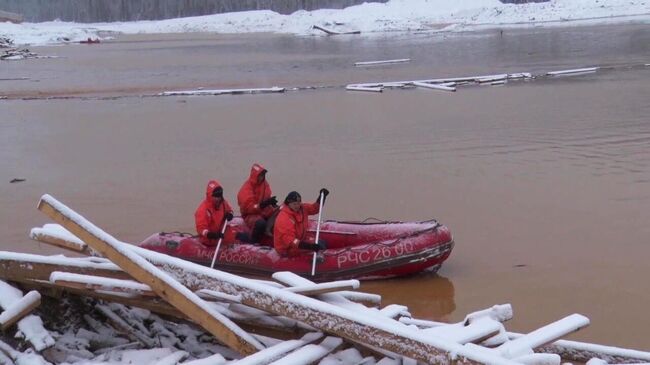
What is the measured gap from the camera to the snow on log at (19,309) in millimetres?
4766

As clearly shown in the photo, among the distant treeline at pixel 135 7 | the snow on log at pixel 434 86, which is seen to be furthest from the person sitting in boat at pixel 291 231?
the distant treeline at pixel 135 7

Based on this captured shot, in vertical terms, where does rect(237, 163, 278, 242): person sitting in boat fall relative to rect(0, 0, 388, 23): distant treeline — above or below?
below

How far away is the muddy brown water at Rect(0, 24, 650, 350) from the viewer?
321 inches

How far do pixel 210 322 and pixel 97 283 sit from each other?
2.61 ft

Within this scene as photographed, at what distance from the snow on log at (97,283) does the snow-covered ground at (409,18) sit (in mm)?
50155

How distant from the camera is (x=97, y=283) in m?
4.92

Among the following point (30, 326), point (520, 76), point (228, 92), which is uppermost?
point (30, 326)

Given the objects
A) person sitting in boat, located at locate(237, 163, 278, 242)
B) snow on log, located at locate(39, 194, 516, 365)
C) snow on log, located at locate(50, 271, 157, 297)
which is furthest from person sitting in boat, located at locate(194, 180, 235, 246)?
snow on log, located at locate(50, 271, 157, 297)

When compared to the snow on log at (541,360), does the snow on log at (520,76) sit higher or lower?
lower

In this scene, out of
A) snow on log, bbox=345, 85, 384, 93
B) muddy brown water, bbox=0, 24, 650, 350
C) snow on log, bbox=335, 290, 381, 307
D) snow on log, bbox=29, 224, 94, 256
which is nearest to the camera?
snow on log, bbox=335, 290, 381, 307

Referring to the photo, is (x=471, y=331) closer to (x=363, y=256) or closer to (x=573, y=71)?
(x=363, y=256)

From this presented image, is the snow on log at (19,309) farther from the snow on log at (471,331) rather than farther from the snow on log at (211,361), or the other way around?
the snow on log at (471,331)

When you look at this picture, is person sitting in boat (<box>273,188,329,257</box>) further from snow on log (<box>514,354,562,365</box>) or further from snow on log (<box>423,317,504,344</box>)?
snow on log (<box>514,354,562,365</box>)

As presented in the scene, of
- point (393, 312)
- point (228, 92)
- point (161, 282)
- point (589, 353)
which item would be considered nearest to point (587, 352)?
point (589, 353)
